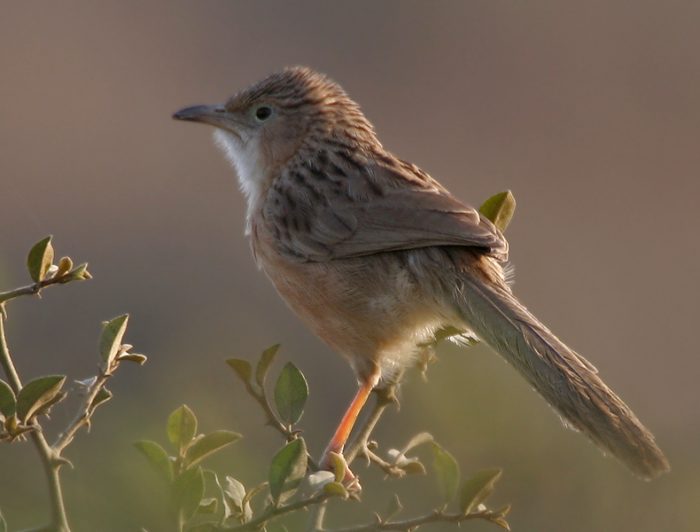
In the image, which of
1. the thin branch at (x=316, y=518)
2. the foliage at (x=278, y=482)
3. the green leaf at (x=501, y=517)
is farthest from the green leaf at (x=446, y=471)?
the thin branch at (x=316, y=518)

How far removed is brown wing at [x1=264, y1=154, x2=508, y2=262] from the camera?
4.58m

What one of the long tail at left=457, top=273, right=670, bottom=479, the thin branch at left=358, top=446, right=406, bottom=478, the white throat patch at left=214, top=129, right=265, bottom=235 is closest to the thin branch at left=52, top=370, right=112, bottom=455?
the thin branch at left=358, top=446, right=406, bottom=478

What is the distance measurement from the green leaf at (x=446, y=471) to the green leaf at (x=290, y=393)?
1.21 ft

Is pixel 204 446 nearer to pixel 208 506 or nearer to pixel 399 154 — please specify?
pixel 208 506

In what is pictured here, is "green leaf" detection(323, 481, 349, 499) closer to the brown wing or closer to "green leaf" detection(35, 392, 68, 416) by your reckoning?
"green leaf" detection(35, 392, 68, 416)

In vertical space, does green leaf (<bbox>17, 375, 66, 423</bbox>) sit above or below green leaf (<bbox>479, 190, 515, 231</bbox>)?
below

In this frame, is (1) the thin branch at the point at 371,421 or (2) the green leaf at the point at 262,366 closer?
(2) the green leaf at the point at 262,366

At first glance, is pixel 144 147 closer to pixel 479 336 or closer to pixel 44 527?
pixel 479 336

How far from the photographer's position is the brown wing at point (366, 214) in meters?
4.58

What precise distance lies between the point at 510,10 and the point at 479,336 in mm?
18512

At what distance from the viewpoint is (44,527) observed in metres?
2.41

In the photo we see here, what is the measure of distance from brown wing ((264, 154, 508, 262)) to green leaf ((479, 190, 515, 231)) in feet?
0.15

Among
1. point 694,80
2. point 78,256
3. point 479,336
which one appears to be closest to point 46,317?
point 78,256

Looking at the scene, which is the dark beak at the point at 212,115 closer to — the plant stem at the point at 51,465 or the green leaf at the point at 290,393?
the green leaf at the point at 290,393
